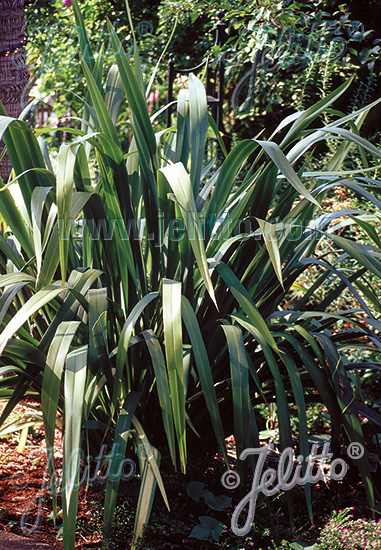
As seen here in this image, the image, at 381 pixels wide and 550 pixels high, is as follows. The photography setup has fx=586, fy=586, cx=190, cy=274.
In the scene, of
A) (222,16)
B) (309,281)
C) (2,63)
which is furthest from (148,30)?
(309,281)

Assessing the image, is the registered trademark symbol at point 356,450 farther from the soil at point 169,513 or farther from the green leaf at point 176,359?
the green leaf at point 176,359

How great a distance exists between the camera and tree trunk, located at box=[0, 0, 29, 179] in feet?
7.72

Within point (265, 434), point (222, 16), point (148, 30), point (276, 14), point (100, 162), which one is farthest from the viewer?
point (148, 30)

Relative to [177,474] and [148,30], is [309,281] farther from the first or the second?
[148,30]

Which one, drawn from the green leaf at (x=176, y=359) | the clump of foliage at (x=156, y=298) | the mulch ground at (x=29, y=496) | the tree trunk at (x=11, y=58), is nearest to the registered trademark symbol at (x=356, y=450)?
the clump of foliage at (x=156, y=298)

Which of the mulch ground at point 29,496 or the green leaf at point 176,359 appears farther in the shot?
the mulch ground at point 29,496

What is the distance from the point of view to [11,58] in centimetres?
237

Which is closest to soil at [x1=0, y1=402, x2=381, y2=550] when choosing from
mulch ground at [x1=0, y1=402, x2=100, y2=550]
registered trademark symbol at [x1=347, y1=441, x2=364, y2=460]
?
mulch ground at [x1=0, y1=402, x2=100, y2=550]

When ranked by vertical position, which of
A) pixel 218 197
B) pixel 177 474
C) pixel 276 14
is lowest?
pixel 177 474

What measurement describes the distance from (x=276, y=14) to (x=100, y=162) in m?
2.32

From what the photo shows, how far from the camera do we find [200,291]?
1468 millimetres

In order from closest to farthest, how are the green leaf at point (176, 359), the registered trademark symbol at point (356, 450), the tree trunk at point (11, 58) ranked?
the green leaf at point (176, 359), the registered trademark symbol at point (356, 450), the tree trunk at point (11, 58)

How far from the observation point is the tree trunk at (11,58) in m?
2.35

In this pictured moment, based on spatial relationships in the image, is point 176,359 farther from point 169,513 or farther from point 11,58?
point 11,58
